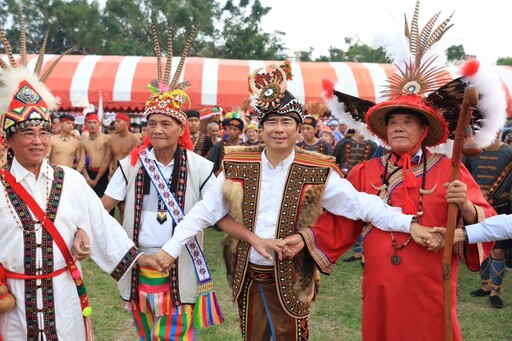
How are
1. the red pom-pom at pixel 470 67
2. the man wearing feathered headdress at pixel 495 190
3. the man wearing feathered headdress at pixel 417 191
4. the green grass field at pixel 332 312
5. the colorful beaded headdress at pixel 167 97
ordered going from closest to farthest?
the red pom-pom at pixel 470 67
the man wearing feathered headdress at pixel 417 191
the colorful beaded headdress at pixel 167 97
the green grass field at pixel 332 312
the man wearing feathered headdress at pixel 495 190

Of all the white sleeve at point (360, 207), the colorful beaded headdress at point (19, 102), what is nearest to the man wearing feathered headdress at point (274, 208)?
the white sleeve at point (360, 207)

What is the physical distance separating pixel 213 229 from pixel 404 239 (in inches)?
269

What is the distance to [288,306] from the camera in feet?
9.81

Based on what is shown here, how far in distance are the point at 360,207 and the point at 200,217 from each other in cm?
98

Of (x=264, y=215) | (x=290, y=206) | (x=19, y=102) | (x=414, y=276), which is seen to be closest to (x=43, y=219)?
(x=19, y=102)

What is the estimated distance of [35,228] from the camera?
8.53 feet

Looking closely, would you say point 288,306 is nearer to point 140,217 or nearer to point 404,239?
point 404,239

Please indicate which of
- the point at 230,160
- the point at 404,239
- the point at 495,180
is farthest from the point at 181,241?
the point at 495,180

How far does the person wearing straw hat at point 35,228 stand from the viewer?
2.58 metres

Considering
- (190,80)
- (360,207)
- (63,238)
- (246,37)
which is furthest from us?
(246,37)

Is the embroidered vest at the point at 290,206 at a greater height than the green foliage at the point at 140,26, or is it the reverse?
the green foliage at the point at 140,26

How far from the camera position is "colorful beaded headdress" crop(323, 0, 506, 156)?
8.70 ft

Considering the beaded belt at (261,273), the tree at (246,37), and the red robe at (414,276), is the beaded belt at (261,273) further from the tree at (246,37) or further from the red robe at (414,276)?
the tree at (246,37)

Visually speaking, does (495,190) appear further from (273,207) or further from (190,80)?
(190,80)
